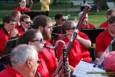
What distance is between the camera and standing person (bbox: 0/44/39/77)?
3.98 m

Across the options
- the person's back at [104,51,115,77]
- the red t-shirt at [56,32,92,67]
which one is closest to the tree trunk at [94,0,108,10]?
the red t-shirt at [56,32,92,67]

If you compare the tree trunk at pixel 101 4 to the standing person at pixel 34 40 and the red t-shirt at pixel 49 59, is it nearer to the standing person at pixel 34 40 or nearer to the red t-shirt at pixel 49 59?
the red t-shirt at pixel 49 59

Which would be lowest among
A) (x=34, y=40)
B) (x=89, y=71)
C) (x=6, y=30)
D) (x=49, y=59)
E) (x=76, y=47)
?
(x=6, y=30)

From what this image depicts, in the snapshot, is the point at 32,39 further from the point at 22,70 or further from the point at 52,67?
the point at 22,70

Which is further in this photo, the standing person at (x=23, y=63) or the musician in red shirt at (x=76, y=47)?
the musician in red shirt at (x=76, y=47)

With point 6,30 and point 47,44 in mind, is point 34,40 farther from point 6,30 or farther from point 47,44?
point 6,30

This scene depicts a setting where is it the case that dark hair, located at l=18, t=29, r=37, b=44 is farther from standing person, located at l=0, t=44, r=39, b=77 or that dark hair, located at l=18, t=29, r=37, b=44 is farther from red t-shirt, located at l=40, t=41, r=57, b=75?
standing person, located at l=0, t=44, r=39, b=77

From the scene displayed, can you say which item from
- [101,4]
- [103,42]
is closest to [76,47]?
[103,42]

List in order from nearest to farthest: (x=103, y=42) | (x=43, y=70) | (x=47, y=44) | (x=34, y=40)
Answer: (x=34, y=40) < (x=43, y=70) < (x=47, y=44) < (x=103, y=42)

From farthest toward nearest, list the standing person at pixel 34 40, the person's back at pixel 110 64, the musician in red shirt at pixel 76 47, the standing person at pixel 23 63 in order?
the musician in red shirt at pixel 76 47, the standing person at pixel 34 40, the standing person at pixel 23 63, the person's back at pixel 110 64

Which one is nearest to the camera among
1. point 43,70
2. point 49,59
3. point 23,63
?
point 23,63

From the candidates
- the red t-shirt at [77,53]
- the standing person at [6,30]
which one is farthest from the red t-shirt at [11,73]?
the standing person at [6,30]

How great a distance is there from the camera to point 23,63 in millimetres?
3982

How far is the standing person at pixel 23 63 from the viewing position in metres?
3.98
